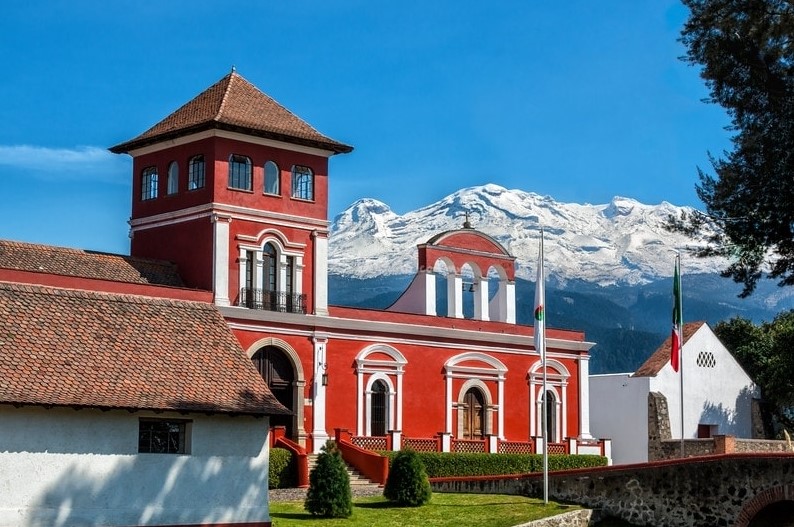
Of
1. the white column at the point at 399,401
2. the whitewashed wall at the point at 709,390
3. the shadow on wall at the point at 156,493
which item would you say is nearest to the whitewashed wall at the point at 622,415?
the whitewashed wall at the point at 709,390

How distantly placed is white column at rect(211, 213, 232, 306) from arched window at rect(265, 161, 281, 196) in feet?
7.09

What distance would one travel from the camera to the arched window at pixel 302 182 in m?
51.4

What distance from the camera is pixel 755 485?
36719 mm

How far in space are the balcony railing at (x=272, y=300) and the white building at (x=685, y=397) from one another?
19413mm

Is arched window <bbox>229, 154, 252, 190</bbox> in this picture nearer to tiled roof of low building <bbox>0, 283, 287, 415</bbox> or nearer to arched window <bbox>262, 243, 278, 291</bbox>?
arched window <bbox>262, 243, 278, 291</bbox>

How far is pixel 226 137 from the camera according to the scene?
49.4 meters

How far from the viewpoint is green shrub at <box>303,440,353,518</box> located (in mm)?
37281

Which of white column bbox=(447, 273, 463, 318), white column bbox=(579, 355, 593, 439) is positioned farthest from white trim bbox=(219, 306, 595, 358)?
white column bbox=(447, 273, 463, 318)

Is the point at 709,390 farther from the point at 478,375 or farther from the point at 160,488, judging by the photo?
the point at 160,488

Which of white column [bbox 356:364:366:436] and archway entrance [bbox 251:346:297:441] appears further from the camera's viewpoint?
white column [bbox 356:364:366:436]

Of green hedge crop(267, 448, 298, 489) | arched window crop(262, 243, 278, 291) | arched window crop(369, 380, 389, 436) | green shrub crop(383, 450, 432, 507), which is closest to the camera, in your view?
green shrub crop(383, 450, 432, 507)

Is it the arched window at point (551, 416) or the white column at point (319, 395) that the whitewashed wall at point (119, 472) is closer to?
the white column at point (319, 395)

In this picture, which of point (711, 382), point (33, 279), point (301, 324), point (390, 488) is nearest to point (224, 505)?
point (390, 488)

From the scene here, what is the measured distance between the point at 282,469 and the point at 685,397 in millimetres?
25470
